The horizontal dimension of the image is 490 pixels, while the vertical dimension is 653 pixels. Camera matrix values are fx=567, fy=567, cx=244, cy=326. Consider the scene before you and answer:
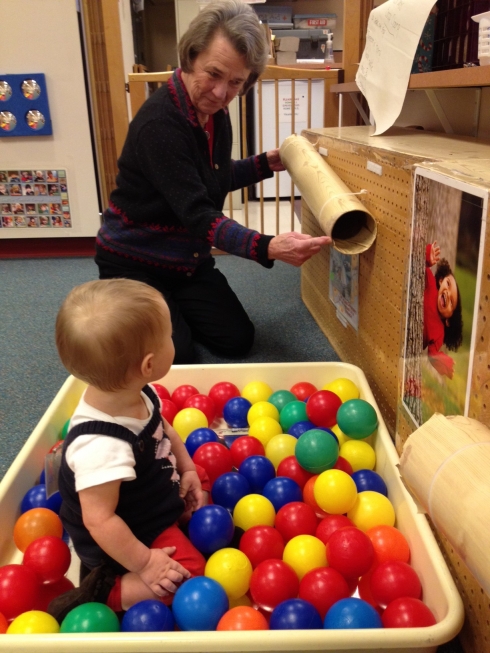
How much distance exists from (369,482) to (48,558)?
542mm

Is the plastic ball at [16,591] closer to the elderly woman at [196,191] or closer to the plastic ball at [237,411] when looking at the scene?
the plastic ball at [237,411]

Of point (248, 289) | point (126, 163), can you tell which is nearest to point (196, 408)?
point (126, 163)

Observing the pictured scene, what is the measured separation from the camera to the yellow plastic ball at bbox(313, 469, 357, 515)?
933 mm

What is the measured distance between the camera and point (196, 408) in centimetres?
126

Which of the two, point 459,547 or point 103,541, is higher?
point 459,547

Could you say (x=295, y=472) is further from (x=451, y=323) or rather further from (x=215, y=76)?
(x=215, y=76)

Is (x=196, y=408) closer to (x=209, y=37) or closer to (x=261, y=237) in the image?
(x=261, y=237)

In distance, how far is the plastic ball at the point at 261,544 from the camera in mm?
878

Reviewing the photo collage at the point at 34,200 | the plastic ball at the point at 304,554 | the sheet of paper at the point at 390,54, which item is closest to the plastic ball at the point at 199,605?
the plastic ball at the point at 304,554

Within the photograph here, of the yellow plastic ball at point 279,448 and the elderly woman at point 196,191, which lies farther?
the elderly woman at point 196,191

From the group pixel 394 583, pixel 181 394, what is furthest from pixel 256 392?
pixel 394 583

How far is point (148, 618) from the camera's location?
73 cm

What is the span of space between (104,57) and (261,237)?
174 cm

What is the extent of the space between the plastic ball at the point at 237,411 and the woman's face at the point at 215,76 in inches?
28.8
